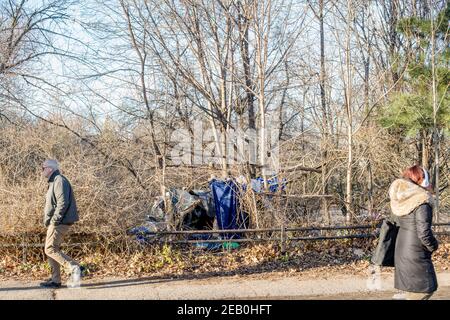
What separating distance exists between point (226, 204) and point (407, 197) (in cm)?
522

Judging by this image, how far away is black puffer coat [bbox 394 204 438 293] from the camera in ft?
17.4

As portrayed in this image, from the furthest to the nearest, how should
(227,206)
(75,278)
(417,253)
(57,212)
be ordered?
(227,206)
(75,278)
(57,212)
(417,253)

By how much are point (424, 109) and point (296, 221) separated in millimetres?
3680

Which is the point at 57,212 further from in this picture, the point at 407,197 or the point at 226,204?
the point at 407,197

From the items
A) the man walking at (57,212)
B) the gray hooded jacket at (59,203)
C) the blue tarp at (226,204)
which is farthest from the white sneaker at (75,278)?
the blue tarp at (226,204)

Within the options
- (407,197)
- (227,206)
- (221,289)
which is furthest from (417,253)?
(227,206)

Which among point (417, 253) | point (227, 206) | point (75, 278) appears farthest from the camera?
point (227, 206)

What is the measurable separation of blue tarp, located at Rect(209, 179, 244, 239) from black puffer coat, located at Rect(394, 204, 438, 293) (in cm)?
505

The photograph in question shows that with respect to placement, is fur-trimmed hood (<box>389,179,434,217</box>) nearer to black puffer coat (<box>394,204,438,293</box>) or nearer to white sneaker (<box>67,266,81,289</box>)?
black puffer coat (<box>394,204,438,293</box>)

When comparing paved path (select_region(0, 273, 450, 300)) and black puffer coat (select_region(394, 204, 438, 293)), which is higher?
black puffer coat (select_region(394, 204, 438, 293))

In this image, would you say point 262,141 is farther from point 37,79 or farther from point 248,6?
point 37,79

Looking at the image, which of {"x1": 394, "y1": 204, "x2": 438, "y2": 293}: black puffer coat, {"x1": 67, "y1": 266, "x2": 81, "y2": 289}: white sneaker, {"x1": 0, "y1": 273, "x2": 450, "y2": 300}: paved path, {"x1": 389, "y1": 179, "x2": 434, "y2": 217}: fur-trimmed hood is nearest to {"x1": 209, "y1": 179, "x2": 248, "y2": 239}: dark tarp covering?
{"x1": 0, "y1": 273, "x2": 450, "y2": 300}: paved path

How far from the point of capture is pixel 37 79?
1430 cm

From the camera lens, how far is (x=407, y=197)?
5453 millimetres
